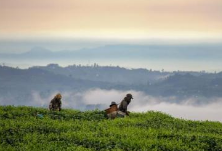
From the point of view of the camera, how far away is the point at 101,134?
23375 mm

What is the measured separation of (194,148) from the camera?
21344 millimetres

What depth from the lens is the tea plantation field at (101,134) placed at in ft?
69.3

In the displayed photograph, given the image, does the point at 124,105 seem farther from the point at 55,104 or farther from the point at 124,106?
the point at 55,104

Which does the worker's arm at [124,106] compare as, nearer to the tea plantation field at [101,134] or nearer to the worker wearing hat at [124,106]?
the worker wearing hat at [124,106]

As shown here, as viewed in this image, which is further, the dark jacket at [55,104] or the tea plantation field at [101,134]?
the dark jacket at [55,104]

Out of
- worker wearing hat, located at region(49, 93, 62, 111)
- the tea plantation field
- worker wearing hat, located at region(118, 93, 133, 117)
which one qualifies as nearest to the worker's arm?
worker wearing hat, located at region(118, 93, 133, 117)

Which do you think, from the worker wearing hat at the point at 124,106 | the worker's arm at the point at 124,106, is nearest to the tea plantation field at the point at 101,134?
the worker wearing hat at the point at 124,106

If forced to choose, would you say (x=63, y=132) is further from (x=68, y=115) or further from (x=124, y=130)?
(x=68, y=115)

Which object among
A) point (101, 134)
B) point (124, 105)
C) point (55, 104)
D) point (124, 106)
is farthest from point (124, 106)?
point (101, 134)

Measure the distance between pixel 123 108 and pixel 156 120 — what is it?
348cm

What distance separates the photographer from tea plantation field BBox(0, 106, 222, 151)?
69.3 feet

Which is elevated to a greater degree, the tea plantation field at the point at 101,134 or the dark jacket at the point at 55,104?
the dark jacket at the point at 55,104

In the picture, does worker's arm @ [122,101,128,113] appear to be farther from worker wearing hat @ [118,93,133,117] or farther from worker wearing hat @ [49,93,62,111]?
worker wearing hat @ [49,93,62,111]

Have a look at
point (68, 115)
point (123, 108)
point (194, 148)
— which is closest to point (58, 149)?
point (194, 148)
